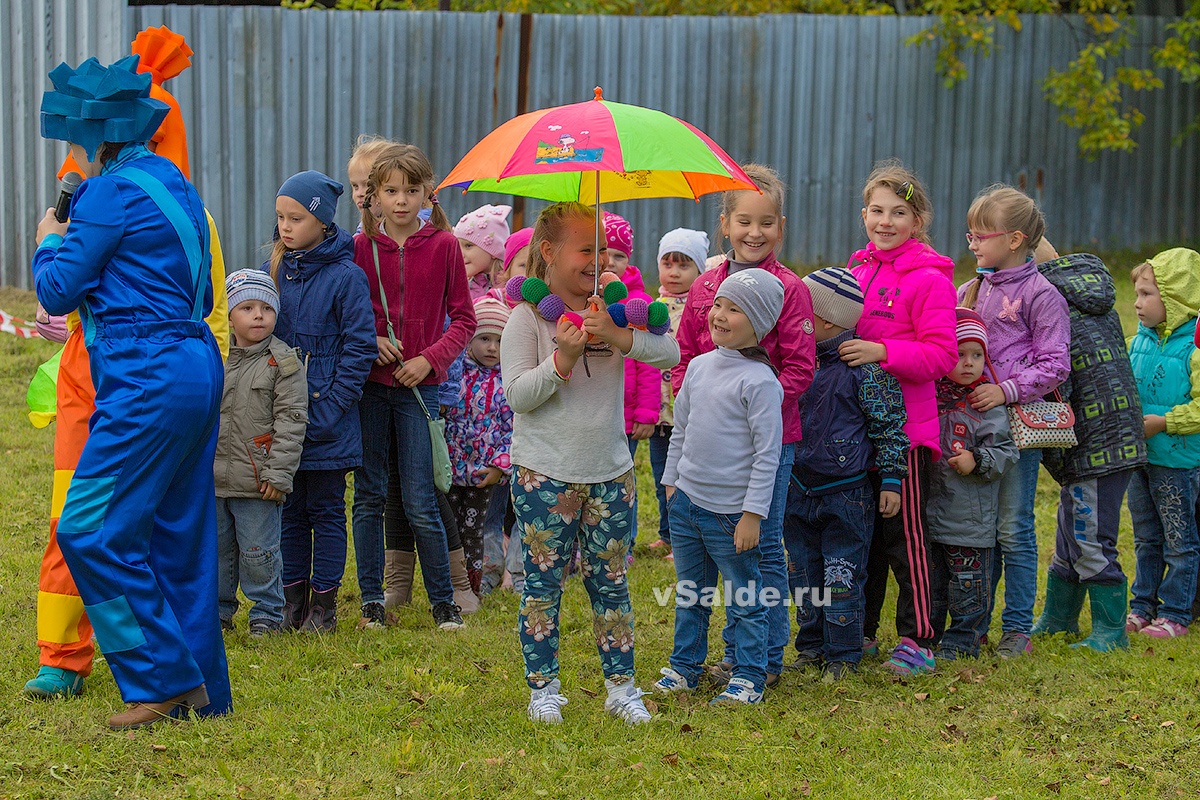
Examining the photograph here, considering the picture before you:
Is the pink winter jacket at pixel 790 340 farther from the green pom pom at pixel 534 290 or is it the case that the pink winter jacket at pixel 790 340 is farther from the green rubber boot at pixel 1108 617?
the green rubber boot at pixel 1108 617

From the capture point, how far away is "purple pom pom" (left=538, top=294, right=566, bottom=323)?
441 centimetres

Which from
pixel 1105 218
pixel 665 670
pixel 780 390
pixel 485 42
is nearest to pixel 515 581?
pixel 665 670

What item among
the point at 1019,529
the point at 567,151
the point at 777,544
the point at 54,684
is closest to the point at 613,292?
the point at 567,151

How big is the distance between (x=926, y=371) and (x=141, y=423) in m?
3.07

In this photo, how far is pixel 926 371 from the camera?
5105 millimetres

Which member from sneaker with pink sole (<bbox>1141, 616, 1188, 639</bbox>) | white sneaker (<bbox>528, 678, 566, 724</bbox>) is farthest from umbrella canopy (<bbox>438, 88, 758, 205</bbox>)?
sneaker with pink sole (<bbox>1141, 616, 1188, 639</bbox>)

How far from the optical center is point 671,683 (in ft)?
16.4

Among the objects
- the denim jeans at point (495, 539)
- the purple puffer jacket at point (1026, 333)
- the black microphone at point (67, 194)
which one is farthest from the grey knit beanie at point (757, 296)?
the black microphone at point (67, 194)

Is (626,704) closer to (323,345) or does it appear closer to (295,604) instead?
(295,604)

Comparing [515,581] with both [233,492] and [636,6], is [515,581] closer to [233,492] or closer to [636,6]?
[233,492]

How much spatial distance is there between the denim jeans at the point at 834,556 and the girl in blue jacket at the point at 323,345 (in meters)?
1.97

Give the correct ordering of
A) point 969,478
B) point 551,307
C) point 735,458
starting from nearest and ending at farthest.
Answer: point 551,307, point 735,458, point 969,478

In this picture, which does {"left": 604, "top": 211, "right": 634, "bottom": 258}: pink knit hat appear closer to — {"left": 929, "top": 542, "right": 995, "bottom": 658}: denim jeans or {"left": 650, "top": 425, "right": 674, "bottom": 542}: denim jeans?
{"left": 650, "top": 425, "right": 674, "bottom": 542}: denim jeans

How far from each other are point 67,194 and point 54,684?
1782mm
